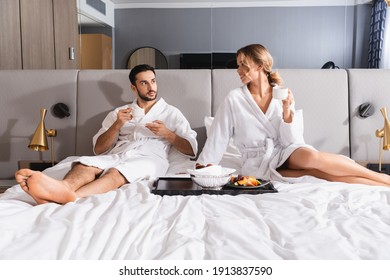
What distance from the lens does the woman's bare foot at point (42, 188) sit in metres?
1.49

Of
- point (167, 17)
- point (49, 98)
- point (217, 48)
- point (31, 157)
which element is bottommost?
point (31, 157)

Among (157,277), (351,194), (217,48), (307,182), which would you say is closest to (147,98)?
(307,182)

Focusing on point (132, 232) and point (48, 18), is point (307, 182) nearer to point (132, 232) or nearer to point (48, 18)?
point (132, 232)

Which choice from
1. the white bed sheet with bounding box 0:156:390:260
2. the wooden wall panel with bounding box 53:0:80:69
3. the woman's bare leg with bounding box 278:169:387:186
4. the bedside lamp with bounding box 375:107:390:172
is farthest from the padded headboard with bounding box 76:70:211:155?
the wooden wall panel with bounding box 53:0:80:69

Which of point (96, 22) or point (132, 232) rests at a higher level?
point (96, 22)

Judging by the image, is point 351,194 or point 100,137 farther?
point 100,137

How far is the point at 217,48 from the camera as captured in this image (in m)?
4.36

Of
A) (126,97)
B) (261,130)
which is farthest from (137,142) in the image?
(261,130)

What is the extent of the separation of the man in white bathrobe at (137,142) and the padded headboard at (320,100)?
34cm

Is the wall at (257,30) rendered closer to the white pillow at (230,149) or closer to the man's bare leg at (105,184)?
the white pillow at (230,149)

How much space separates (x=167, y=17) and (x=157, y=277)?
3825 mm

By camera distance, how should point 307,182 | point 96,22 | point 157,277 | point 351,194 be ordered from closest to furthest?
point 157,277
point 351,194
point 307,182
point 96,22

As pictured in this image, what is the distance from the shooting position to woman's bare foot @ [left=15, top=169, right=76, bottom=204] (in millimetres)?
1485

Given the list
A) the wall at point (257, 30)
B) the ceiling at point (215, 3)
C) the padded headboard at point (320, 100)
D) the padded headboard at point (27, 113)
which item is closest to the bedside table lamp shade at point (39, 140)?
the padded headboard at point (27, 113)
